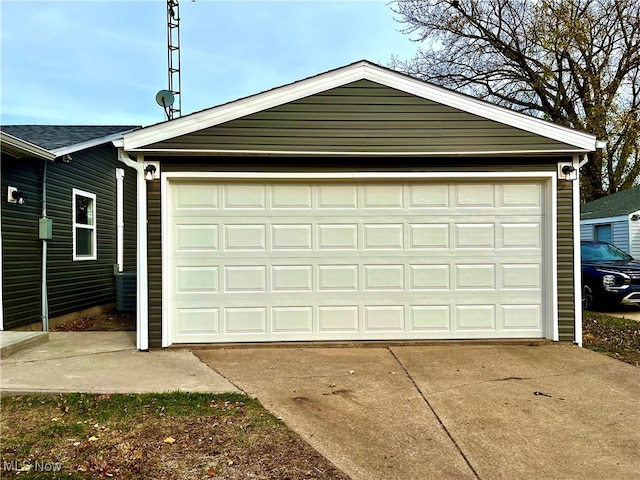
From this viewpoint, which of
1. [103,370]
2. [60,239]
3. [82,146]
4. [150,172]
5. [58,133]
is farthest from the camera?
[58,133]

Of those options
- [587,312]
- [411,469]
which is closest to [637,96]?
[587,312]

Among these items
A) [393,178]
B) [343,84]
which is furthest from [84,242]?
[393,178]

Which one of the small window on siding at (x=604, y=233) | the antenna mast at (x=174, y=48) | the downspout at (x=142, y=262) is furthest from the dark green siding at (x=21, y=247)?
the small window on siding at (x=604, y=233)

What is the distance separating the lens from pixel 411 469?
107 inches

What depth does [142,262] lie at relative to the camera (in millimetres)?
5488

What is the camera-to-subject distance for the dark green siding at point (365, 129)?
18.3 ft

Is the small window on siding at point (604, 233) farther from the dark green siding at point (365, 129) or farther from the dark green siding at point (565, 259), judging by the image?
the dark green siding at point (365, 129)

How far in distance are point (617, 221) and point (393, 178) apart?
13.3 m

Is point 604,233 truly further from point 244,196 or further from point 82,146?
point 82,146

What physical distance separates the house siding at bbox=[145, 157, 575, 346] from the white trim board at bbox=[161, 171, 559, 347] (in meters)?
0.06

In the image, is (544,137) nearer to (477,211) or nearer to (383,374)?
(477,211)

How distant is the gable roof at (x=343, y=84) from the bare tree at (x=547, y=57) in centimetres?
1350

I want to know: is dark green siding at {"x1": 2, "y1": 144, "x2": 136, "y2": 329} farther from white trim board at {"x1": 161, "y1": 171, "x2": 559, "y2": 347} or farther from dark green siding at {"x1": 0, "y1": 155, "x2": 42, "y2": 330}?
white trim board at {"x1": 161, "y1": 171, "x2": 559, "y2": 347}

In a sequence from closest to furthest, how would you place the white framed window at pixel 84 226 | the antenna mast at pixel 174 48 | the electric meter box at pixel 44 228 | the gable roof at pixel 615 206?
the electric meter box at pixel 44 228 < the white framed window at pixel 84 226 < the antenna mast at pixel 174 48 < the gable roof at pixel 615 206
